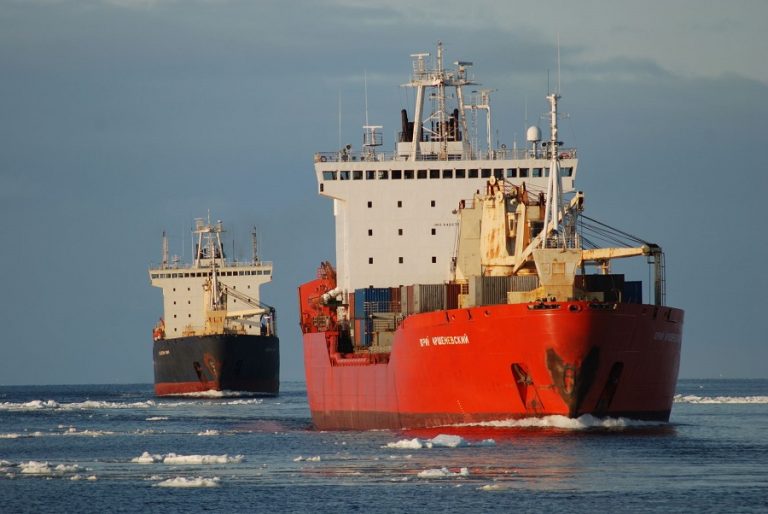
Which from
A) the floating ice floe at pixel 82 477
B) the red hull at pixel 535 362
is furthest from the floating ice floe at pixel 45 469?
the red hull at pixel 535 362

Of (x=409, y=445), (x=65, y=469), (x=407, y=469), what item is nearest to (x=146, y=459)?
(x=65, y=469)

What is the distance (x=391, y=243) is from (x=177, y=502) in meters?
22.8

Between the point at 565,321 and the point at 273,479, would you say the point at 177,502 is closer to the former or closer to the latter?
the point at 273,479

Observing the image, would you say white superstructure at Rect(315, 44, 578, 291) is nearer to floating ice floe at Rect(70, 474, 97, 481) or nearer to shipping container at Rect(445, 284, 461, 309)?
shipping container at Rect(445, 284, 461, 309)

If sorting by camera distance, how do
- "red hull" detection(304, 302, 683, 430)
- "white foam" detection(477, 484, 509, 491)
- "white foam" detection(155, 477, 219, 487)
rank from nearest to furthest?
"white foam" detection(477, 484, 509, 491), "white foam" detection(155, 477, 219, 487), "red hull" detection(304, 302, 683, 430)

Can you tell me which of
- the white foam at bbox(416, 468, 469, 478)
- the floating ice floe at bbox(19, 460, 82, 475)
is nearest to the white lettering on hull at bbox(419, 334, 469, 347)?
the white foam at bbox(416, 468, 469, 478)

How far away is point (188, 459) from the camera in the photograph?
35.0 meters

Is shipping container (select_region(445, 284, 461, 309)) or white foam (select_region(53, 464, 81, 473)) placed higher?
shipping container (select_region(445, 284, 461, 309))

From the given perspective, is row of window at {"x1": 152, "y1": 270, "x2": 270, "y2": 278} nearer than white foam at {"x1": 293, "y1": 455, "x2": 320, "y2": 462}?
No

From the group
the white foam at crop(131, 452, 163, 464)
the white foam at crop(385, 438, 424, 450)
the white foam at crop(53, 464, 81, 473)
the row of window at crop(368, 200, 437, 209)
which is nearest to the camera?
the white foam at crop(53, 464, 81, 473)

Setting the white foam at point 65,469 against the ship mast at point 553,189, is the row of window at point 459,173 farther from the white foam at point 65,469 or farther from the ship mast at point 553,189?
the white foam at point 65,469

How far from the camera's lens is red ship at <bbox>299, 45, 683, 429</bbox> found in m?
37.0

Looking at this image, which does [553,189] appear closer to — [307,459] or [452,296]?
[452,296]

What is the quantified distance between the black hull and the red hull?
3939 cm
